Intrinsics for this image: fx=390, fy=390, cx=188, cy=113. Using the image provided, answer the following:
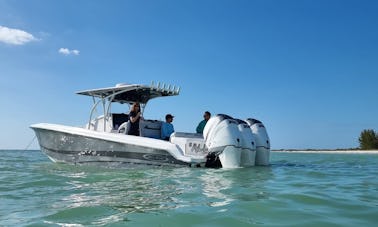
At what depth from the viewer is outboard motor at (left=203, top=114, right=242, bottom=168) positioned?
28.1ft

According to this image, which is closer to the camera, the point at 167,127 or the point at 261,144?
the point at 261,144

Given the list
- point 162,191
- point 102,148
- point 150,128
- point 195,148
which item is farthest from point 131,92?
point 162,191

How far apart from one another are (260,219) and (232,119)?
5.51 meters

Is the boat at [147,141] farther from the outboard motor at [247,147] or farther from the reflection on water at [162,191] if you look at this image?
the reflection on water at [162,191]

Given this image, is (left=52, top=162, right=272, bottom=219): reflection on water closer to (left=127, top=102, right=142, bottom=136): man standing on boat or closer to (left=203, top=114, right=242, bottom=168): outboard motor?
(left=203, top=114, right=242, bottom=168): outboard motor

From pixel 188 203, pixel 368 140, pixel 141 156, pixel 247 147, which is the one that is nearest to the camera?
pixel 188 203

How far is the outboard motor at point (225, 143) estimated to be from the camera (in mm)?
8578

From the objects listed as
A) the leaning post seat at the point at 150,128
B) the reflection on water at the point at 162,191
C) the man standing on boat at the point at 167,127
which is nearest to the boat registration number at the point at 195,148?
the reflection on water at the point at 162,191

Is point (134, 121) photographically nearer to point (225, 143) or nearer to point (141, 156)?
point (141, 156)

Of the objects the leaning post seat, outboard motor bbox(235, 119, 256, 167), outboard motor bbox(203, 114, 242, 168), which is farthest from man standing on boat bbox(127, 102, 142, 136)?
outboard motor bbox(235, 119, 256, 167)

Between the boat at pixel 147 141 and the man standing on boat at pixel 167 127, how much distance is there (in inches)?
12.8

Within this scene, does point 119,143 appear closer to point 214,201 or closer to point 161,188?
point 161,188

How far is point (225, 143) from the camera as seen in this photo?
8.55 meters

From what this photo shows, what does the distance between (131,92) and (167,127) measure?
1.78 metres
